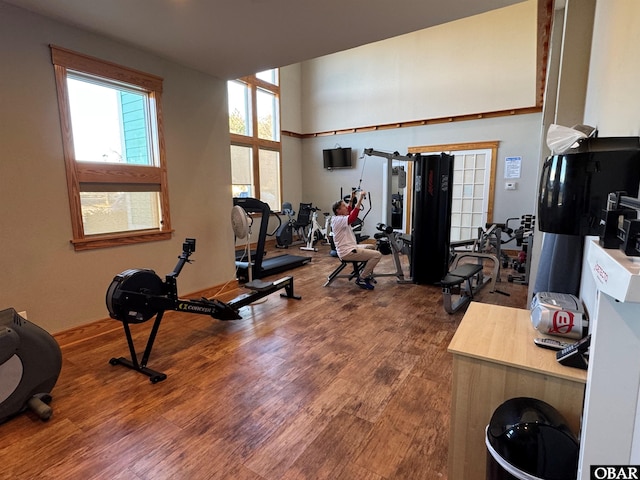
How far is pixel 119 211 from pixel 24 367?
174 cm

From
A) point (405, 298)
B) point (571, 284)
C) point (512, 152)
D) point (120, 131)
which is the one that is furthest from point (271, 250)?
point (571, 284)

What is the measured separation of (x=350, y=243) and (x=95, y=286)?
10.0 feet

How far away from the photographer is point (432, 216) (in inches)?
188

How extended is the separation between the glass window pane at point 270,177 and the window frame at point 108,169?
4.77 m

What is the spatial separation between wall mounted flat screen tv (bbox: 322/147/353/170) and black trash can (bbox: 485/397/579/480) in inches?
321

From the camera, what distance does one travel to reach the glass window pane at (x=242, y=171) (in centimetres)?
758

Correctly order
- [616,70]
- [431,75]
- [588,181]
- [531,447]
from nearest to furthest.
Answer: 1. [531,447]
2. [588,181]
3. [616,70]
4. [431,75]

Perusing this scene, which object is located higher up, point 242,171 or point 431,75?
point 431,75

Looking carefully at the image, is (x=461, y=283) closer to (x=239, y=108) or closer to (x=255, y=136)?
(x=255, y=136)

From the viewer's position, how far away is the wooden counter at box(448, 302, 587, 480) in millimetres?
1243

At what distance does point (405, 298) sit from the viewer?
428cm

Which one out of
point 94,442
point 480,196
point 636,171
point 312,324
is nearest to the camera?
point 636,171

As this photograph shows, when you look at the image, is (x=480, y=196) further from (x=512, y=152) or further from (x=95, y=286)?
(x=95, y=286)

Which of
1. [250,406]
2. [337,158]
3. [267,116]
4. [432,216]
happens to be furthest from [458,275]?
[267,116]
